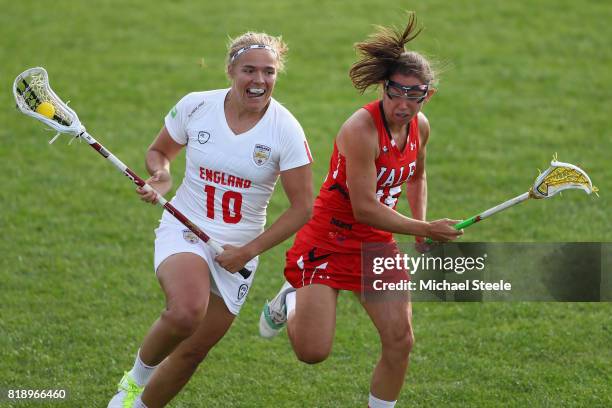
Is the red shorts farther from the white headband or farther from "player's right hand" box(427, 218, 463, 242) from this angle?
the white headband

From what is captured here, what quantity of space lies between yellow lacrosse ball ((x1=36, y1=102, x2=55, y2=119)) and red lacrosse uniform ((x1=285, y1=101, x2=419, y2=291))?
1636 mm

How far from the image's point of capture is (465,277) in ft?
20.8

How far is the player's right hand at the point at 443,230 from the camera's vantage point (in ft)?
18.2

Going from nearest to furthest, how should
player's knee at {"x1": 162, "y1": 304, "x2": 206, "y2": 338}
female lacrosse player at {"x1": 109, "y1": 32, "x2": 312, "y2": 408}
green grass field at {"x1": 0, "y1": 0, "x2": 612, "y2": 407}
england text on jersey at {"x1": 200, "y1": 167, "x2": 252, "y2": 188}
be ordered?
player's knee at {"x1": 162, "y1": 304, "x2": 206, "y2": 338}, female lacrosse player at {"x1": 109, "y1": 32, "x2": 312, "y2": 408}, england text on jersey at {"x1": 200, "y1": 167, "x2": 252, "y2": 188}, green grass field at {"x1": 0, "y1": 0, "x2": 612, "y2": 407}

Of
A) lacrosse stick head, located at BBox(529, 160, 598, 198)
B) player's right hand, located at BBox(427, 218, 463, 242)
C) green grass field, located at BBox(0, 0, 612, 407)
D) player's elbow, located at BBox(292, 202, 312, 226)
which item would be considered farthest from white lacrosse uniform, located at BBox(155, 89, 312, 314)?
lacrosse stick head, located at BBox(529, 160, 598, 198)

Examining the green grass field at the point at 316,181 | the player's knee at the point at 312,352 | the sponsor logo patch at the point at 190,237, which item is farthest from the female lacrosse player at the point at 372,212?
the sponsor logo patch at the point at 190,237

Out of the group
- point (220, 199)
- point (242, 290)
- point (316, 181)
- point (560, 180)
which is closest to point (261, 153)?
point (220, 199)

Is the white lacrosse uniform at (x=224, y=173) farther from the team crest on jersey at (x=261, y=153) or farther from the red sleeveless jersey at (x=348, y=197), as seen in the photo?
the red sleeveless jersey at (x=348, y=197)

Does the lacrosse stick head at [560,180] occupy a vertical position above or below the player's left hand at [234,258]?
above

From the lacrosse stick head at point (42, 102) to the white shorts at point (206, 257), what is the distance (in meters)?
0.78

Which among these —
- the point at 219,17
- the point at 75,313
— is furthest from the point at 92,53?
the point at 75,313

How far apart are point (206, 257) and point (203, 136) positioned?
689 mm

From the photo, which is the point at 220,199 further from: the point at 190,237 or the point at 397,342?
the point at 397,342

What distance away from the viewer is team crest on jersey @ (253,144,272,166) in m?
5.50
